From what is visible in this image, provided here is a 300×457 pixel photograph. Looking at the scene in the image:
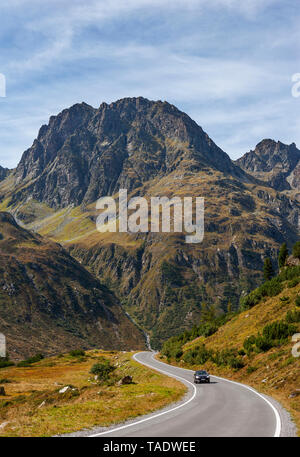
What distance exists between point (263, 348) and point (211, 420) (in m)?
26.9

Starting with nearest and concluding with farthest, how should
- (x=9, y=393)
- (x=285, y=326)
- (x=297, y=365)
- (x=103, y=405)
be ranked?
(x=103, y=405) → (x=297, y=365) → (x=285, y=326) → (x=9, y=393)

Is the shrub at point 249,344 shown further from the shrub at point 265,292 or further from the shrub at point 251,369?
the shrub at point 265,292

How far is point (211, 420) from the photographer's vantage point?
1883 centimetres

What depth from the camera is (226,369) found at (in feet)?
156

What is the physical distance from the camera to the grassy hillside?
33094 mm

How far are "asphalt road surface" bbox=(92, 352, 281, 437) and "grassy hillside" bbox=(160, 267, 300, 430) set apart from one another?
6.01 feet

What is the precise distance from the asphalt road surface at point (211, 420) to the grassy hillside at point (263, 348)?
6.01 feet

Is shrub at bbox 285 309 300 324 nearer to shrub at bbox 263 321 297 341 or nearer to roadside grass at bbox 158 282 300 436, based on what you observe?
shrub at bbox 263 321 297 341

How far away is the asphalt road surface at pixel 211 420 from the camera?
15.8 meters

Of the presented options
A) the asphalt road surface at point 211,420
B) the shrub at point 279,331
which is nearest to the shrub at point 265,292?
the shrub at point 279,331
